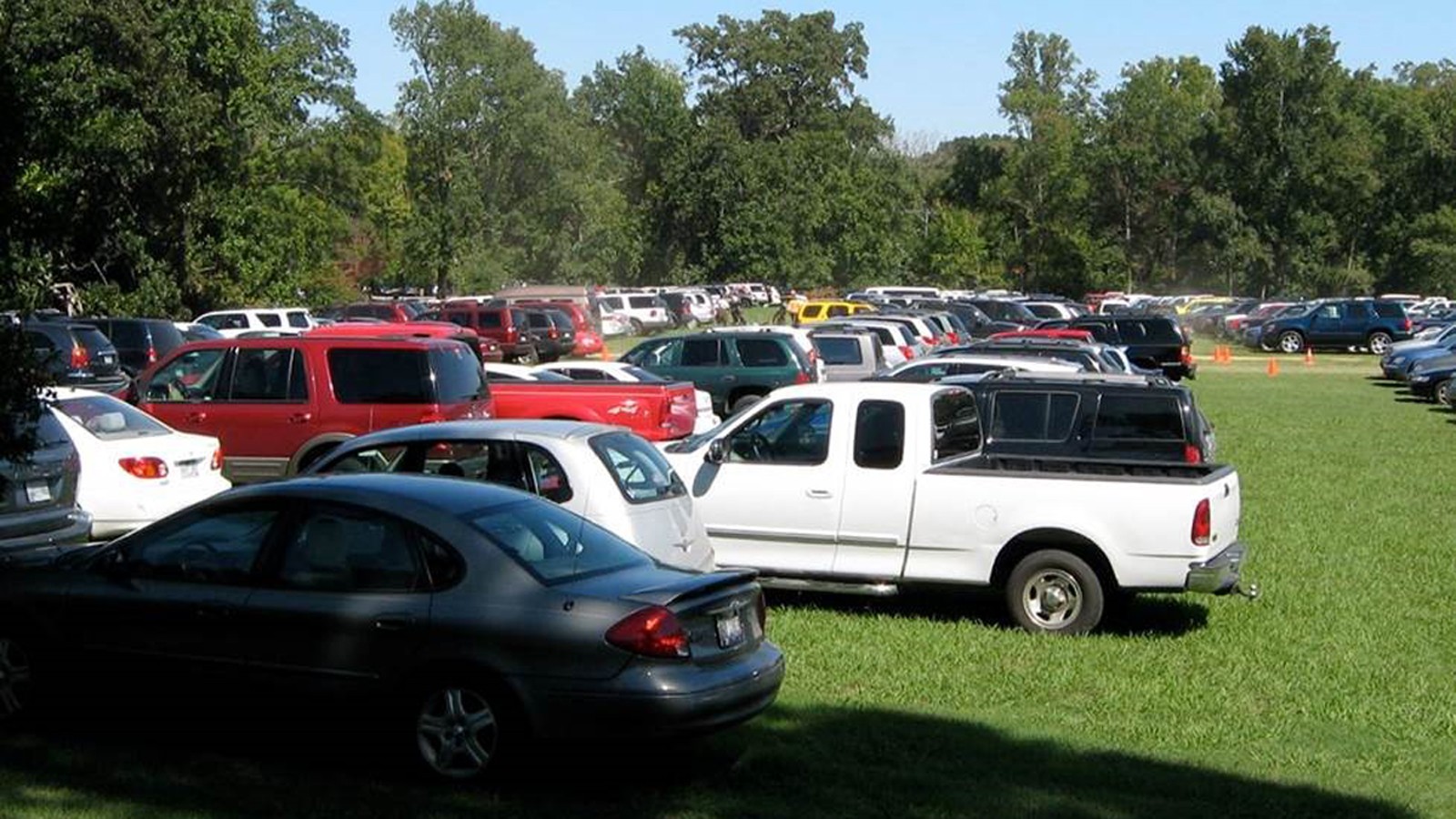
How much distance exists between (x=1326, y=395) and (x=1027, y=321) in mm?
14497

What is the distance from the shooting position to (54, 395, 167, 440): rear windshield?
590 inches

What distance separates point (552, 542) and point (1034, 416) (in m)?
9.26

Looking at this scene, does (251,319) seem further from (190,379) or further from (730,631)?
(730,631)

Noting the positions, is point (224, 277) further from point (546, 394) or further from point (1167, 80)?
point (1167, 80)

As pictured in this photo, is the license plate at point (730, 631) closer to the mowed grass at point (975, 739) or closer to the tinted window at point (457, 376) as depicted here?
the mowed grass at point (975, 739)

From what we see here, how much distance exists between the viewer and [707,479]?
12.8m

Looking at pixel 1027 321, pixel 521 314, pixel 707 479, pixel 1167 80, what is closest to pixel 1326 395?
pixel 1027 321

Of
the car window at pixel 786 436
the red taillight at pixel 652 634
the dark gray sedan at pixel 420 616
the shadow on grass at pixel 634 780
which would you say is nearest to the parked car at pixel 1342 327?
the car window at pixel 786 436

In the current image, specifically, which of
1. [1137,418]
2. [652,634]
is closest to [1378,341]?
[1137,418]

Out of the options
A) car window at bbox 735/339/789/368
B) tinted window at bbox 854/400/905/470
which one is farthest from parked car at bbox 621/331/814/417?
tinted window at bbox 854/400/905/470

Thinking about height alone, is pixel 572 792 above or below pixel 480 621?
below

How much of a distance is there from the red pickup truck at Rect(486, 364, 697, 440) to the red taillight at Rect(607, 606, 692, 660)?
11702 millimetres

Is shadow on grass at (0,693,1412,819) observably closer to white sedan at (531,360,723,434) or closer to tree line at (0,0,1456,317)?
white sedan at (531,360,723,434)

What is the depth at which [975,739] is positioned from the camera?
8.87 m
